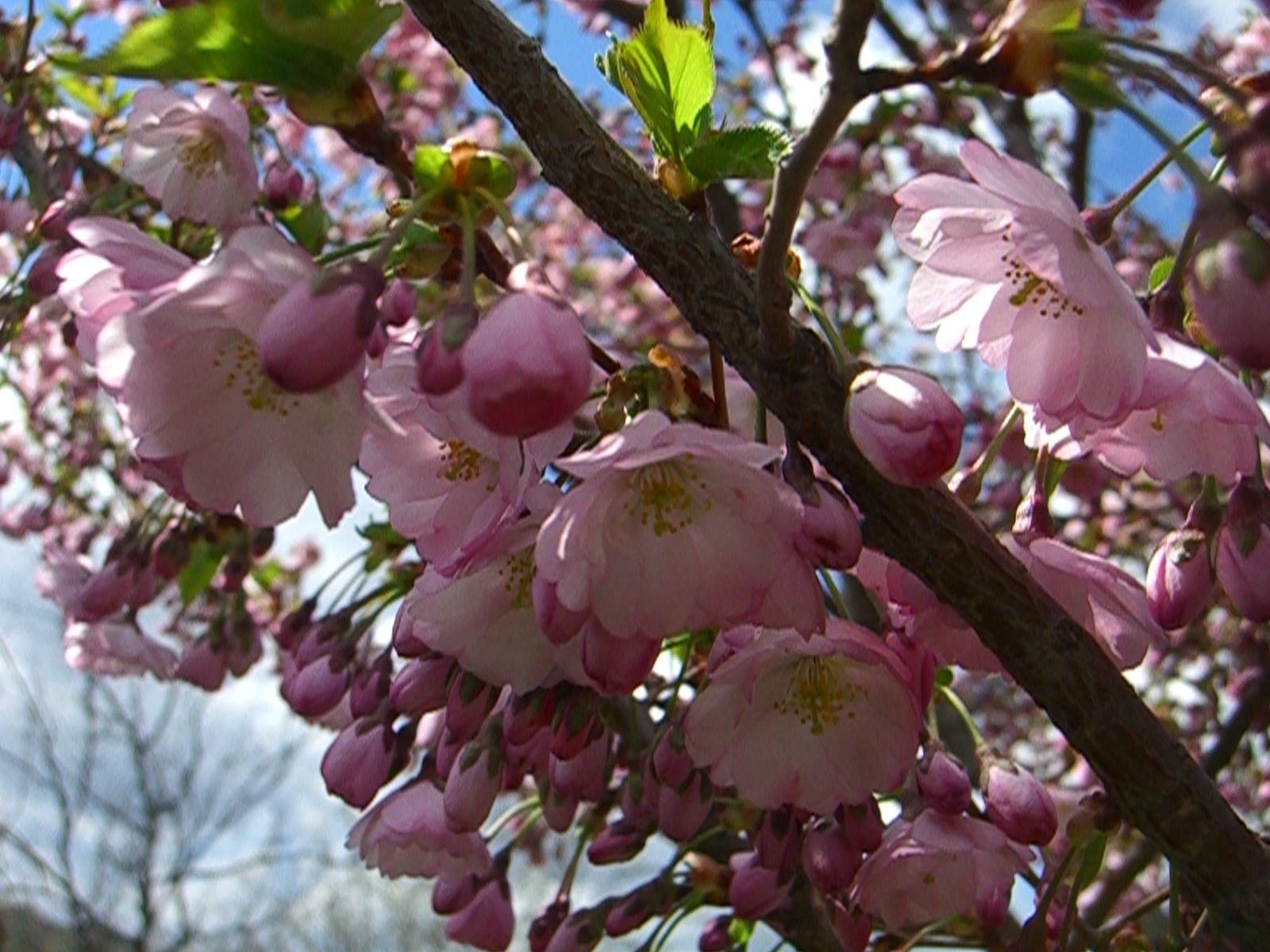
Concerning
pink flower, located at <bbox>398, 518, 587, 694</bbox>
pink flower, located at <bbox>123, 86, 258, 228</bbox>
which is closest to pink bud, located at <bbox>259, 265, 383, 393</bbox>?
pink flower, located at <bbox>398, 518, 587, 694</bbox>

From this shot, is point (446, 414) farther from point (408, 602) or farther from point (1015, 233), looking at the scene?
point (1015, 233)

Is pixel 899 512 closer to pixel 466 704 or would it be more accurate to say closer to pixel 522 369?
pixel 522 369

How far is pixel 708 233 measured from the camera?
3.10 feet

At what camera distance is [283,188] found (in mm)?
2051

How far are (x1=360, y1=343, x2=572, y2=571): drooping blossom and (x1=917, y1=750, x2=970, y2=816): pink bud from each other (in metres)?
0.57

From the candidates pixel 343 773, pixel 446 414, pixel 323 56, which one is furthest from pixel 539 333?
pixel 343 773

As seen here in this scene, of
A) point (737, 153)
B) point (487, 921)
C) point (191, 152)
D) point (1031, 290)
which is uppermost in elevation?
point (191, 152)

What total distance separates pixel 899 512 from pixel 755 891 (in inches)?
24.9

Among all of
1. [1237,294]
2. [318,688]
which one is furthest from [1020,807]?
[318,688]

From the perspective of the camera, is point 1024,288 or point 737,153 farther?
point 1024,288

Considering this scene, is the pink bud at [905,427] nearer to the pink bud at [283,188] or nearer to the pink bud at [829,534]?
the pink bud at [829,534]

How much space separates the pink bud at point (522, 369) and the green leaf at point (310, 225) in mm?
1118

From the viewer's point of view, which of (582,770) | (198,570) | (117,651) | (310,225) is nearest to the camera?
(582,770)

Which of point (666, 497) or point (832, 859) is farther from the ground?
point (666, 497)
